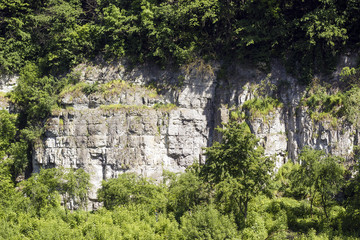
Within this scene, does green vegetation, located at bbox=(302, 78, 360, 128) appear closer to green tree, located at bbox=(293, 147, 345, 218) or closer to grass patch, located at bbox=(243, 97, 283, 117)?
grass patch, located at bbox=(243, 97, 283, 117)

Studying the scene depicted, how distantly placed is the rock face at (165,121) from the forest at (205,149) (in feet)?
3.81

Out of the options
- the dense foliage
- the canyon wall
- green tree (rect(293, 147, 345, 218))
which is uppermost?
the dense foliage

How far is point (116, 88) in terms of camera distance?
34281 millimetres

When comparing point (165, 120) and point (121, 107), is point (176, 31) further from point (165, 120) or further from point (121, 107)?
point (121, 107)

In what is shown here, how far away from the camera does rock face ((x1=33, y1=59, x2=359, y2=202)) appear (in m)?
31.3

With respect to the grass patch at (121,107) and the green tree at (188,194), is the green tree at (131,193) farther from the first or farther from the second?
the grass patch at (121,107)

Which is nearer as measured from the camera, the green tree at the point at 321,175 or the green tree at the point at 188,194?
the green tree at the point at 321,175

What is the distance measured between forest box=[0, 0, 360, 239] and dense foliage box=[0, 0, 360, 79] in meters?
0.11

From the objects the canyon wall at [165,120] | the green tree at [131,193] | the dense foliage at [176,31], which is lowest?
the green tree at [131,193]

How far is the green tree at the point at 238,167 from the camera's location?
24.2 m

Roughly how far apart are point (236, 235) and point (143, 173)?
11.2 metres

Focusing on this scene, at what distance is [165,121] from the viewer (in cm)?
3284

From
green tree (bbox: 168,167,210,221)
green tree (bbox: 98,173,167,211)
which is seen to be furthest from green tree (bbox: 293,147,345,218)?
green tree (bbox: 98,173,167,211)

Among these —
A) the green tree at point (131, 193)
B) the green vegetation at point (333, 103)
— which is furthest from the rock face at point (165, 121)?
the green tree at point (131, 193)
